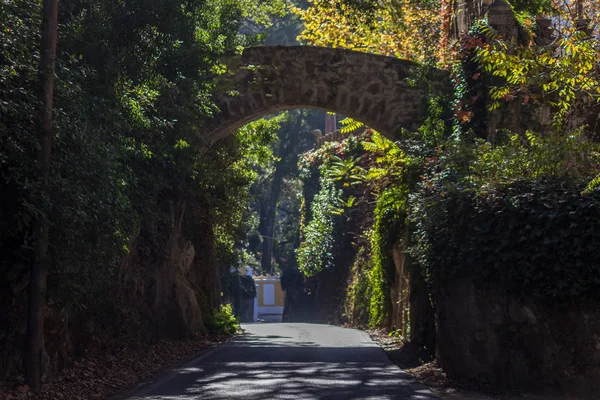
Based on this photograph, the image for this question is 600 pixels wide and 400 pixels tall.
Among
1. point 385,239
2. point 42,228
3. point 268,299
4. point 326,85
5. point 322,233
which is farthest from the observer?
point 268,299

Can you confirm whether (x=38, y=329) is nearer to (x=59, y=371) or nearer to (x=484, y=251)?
(x=59, y=371)

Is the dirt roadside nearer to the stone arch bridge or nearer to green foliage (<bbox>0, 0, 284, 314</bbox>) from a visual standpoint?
green foliage (<bbox>0, 0, 284, 314</bbox>)

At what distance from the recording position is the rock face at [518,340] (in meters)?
9.81

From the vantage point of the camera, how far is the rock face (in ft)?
32.2

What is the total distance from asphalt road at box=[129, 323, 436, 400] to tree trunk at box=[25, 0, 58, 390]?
128 cm

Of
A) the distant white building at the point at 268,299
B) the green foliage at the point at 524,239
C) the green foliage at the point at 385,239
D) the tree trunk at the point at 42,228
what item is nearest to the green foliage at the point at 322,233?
the green foliage at the point at 385,239

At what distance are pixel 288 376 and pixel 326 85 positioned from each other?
379 inches

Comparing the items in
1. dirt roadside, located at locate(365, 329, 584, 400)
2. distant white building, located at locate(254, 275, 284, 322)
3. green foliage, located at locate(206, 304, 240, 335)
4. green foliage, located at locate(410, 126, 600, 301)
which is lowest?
dirt roadside, located at locate(365, 329, 584, 400)

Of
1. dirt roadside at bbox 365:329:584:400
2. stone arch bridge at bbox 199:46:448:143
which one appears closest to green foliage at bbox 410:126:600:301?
dirt roadside at bbox 365:329:584:400

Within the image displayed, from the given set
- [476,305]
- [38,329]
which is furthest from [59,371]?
[476,305]

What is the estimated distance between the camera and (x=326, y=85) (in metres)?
20.1

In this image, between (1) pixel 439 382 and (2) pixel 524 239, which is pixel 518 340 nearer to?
(2) pixel 524 239

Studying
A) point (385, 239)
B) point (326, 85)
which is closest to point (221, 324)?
point (385, 239)

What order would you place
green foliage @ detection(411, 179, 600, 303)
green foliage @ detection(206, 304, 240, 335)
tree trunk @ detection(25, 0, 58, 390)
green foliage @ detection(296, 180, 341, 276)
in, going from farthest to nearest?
1. green foliage @ detection(296, 180, 341, 276)
2. green foliage @ detection(206, 304, 240, 335)
3. green foliage @ detection(411, 179, 600, 303)
4. tree trunk @ detection(25, 0, 58, 390)
